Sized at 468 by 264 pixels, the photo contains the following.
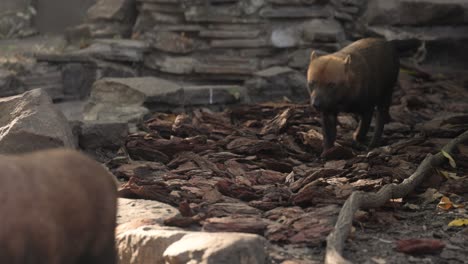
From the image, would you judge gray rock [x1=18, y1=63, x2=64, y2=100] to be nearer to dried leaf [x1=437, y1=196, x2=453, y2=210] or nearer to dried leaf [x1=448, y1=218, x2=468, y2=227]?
dried leaf [x1=437, y1=196, x2=453, y2=210]

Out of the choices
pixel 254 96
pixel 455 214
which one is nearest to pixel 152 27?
pixel 254 96

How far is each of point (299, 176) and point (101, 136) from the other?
173cm

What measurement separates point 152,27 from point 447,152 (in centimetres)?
456

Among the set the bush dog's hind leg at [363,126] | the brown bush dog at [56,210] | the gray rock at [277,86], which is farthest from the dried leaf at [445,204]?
the gray rock at [277,86]

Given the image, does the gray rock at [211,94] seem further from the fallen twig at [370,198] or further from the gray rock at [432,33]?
the fallen twig at [370,198]

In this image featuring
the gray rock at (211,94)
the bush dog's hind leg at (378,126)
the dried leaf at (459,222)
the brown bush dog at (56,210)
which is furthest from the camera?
the gray rock at (211,94)

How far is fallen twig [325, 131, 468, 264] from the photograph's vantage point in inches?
177

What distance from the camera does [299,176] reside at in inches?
250

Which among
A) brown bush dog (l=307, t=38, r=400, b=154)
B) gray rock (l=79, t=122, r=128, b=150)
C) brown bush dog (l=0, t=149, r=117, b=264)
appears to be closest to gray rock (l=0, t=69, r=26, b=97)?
gray rock (l=79, t=122, r=128, b=150)

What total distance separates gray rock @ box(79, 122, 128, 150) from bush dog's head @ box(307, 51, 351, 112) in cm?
171

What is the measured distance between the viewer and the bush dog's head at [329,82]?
7.40m

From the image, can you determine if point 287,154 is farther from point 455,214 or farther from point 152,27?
point 152,27

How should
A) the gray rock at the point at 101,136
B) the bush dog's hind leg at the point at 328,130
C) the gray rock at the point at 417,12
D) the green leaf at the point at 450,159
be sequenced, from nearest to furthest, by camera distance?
1. the green leaf at the point at 450,159
2. the gray rock at the point at 101,136
3. the bush dog's hind leg at the point at 328,130
4. the gray rock at the point at 417,12

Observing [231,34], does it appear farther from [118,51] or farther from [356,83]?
[356,83]
